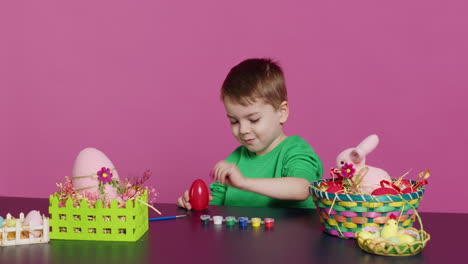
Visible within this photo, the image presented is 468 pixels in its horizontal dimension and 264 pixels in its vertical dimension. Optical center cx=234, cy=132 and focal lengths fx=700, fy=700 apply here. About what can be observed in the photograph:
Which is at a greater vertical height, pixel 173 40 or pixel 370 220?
pixel 173 40

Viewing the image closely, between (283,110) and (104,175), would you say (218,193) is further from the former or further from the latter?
(104,175)

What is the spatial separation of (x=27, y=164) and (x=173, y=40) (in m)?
1.14

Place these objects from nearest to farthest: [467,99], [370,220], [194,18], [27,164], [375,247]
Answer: [375,247]
[370,220]
[467,99]
[194,18]
[27,164]

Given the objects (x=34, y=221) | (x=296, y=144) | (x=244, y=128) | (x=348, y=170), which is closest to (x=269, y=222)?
(x=348, y=170)

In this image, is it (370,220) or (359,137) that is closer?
(370,220)

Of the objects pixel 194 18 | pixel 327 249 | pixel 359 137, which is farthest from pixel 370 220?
pixel 194 18

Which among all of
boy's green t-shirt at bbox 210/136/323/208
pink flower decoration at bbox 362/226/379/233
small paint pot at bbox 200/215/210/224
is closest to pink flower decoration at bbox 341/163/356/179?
Result: pink flower decoration at bbox 362/226/379/233

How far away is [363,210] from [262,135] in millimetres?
873

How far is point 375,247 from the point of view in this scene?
1459 millimetres

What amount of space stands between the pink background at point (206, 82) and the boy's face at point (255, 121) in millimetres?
1152

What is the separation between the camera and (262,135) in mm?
2426

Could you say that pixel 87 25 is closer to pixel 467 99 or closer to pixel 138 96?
pixel 138 96

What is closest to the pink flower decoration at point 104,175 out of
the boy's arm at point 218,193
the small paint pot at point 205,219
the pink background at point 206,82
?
the small paint pot at point 205,219

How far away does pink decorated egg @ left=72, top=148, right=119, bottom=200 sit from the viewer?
171 cm
